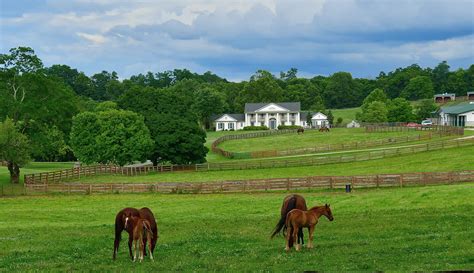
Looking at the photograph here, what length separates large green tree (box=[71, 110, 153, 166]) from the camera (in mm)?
65000

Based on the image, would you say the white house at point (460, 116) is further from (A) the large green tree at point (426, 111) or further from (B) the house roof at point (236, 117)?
(B) the house roof at point (236, 117)

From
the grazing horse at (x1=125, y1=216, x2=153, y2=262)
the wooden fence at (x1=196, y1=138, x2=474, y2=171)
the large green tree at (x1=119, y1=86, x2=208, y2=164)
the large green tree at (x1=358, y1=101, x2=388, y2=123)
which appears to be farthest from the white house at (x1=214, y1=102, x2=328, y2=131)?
the grazing horse at (x1=125, y1=216, x2=153, y2=262)

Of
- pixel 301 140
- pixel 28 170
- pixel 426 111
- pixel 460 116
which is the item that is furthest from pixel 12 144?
pixel 426 111

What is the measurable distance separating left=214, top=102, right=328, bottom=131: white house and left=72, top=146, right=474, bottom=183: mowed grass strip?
86294mm

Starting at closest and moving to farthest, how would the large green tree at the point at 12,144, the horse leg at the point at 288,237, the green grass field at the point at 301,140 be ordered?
the horse leg at the point at 288,237 → the large green tree at the point at 12,144 → the green grass field at the point at 301,140

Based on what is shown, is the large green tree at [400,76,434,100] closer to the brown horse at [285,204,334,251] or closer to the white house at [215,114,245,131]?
the white house at [215,114,245,131]

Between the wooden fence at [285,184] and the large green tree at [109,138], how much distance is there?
17.0 metres

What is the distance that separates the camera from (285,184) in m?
43.8

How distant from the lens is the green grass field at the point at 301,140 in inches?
3602

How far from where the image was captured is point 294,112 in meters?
149

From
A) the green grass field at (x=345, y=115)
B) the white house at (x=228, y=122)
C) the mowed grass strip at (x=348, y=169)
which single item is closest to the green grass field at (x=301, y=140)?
the mowed grass strip at (x=348, y=169)

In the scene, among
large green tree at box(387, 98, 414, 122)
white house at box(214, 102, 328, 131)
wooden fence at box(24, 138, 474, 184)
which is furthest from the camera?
white house at box(214, 102, 328, 131)

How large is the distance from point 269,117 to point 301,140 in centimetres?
5042

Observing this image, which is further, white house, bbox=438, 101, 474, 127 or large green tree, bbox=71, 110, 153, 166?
white house, bbox=438, 101, 474, 127
